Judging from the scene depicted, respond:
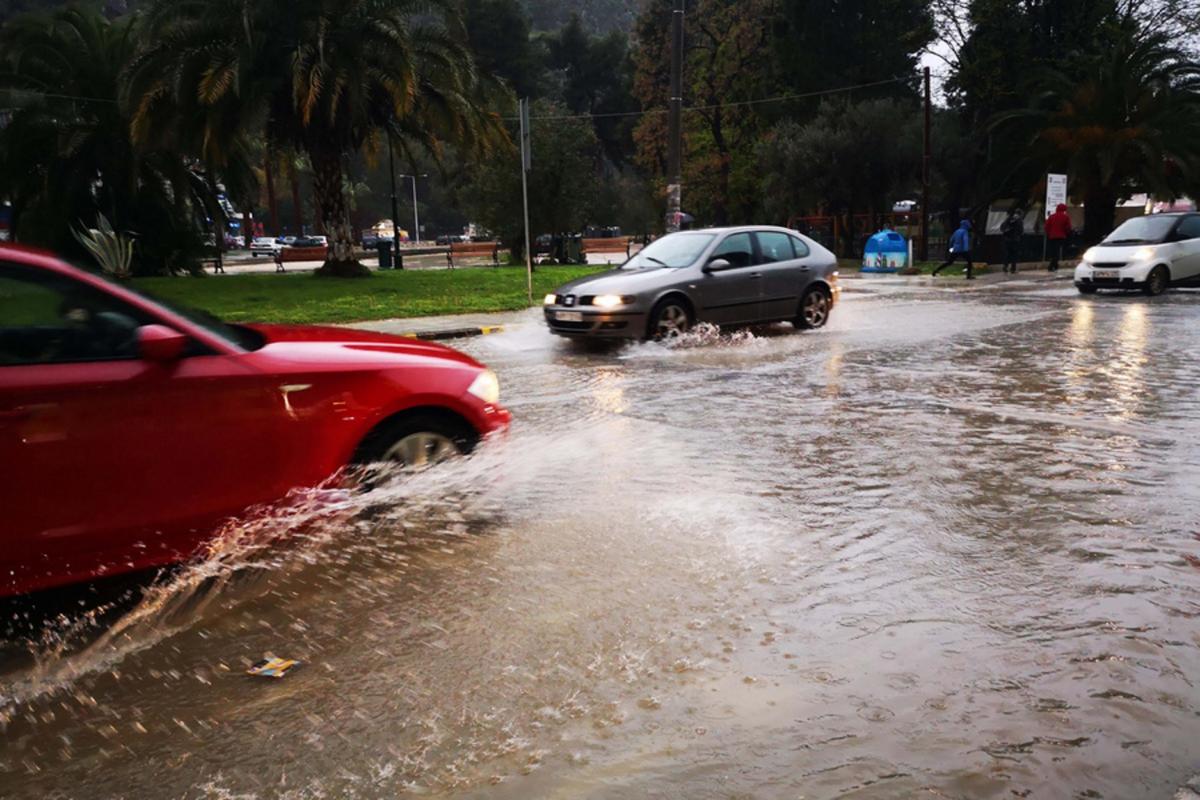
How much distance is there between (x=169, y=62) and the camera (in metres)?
22.4

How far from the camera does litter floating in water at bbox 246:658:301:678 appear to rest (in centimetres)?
356

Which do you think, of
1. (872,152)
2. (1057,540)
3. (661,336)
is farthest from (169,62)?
(872,152)

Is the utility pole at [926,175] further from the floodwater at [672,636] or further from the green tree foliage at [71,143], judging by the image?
the floodwater at [672,636]

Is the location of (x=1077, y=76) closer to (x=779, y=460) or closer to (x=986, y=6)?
(x=986, y=6)

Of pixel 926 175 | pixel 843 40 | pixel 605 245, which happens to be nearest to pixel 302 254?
pixel 605 245

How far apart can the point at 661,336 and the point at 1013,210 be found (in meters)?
28.6

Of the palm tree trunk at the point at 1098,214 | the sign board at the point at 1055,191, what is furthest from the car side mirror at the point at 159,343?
the palm tree trunk at the point at 1098,214

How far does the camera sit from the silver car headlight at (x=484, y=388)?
210 inches

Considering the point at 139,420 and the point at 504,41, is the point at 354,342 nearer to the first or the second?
the point at 139,420

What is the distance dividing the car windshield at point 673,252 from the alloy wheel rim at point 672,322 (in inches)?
27.2

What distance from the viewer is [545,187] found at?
3794cm

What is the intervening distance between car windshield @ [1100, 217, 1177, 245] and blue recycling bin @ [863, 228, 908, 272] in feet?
39.3

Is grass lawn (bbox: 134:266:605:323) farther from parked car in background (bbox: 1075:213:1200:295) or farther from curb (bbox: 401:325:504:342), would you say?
parked car in background (bbox: 1075:213:1200:295)

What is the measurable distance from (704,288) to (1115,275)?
10.5 metres
